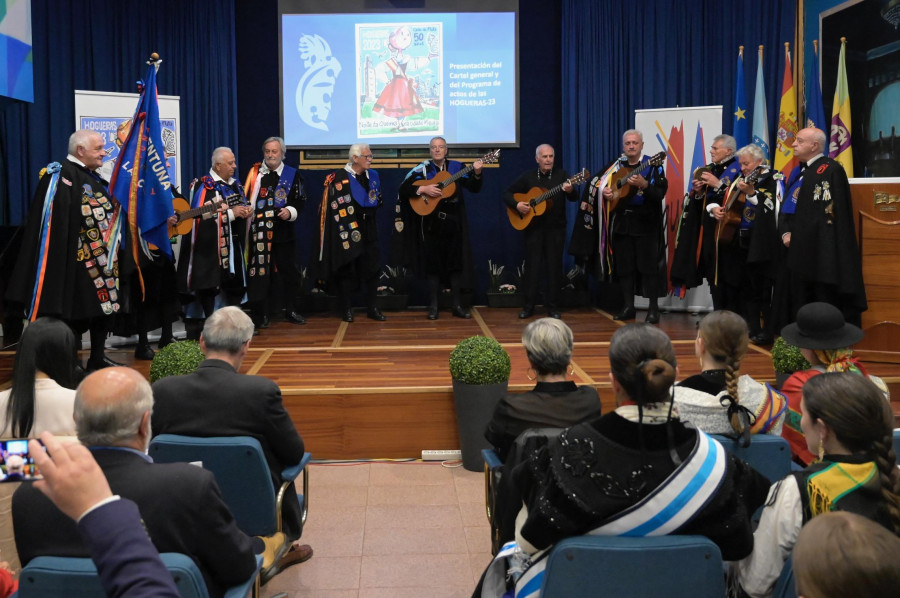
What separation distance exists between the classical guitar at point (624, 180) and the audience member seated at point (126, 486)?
5.61 meters

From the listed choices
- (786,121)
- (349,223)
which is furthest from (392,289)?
(786,121)

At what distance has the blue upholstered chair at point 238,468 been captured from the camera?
97.2 inches

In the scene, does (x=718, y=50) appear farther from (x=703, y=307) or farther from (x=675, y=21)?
(x=703, y=307)

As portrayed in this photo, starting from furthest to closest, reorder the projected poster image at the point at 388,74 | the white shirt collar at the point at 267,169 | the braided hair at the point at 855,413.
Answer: the projected poster image at the point at 388,74, the white shirt collar at the point at 267,169, the braided hair at the point at 855,413

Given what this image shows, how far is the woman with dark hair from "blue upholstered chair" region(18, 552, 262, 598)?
872mm

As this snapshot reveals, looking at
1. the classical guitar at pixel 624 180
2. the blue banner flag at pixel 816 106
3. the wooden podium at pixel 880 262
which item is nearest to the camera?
the wooden podium at pixel 880 262

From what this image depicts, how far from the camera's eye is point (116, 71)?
8.02 meters

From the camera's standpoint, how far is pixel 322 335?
669cm

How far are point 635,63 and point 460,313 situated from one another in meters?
3.03

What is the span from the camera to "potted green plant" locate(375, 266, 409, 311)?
8281mm

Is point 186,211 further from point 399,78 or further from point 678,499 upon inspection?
point 678,499

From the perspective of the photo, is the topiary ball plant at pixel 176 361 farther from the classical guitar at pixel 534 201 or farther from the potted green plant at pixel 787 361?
the classical guitar at pixel 534 201

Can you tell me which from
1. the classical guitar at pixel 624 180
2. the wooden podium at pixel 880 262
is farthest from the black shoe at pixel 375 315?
the wooden podium at pixel 880 262

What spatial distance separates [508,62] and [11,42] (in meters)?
4.27
